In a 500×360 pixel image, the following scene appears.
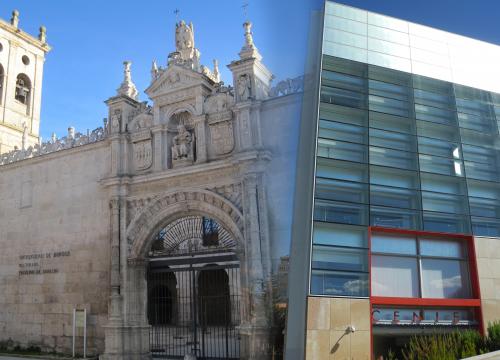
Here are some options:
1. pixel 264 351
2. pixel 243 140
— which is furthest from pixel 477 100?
pixel 264 351

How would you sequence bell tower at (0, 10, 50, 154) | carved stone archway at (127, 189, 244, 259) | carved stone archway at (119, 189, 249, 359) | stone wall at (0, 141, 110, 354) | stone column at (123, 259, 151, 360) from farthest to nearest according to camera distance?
bell tower at (0, 10, 50, 154)
stone wall at (0, 141, 110, 354)
stone column at (123, 259, 151, 360)
carved stone archway at (119, 189, 249, 359)
carved stone archway at (127, 189, 244, 259)

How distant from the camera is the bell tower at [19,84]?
2012 centimetres

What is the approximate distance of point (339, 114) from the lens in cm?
1622

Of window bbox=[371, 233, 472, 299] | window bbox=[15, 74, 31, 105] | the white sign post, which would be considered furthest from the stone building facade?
window bbox=[15, 74, 31, 105]

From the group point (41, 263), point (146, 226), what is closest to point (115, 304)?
point (146, 226)

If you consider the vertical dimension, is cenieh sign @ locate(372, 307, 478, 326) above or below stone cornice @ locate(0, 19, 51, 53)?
below

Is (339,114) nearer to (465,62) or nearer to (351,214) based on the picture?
(351,214)

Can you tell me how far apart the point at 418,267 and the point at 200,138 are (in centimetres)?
769

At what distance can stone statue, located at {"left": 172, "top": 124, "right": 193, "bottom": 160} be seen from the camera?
1302 centimetres

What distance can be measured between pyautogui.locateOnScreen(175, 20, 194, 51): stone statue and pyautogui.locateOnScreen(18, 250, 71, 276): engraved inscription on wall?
679 cm

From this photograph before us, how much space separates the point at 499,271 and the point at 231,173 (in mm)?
9625

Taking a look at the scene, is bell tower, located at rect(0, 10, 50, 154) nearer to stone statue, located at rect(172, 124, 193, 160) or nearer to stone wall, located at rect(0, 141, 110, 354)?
stone wall, located at rect(0, 141, 110, 354)

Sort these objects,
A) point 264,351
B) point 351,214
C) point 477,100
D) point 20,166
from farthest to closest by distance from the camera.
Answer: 1. point 477,100
2. point 20,166
3. point 351,214
4. point 264,351

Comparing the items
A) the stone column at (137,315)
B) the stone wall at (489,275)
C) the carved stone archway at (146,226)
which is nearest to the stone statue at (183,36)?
the carved stone archway at (146,226)
